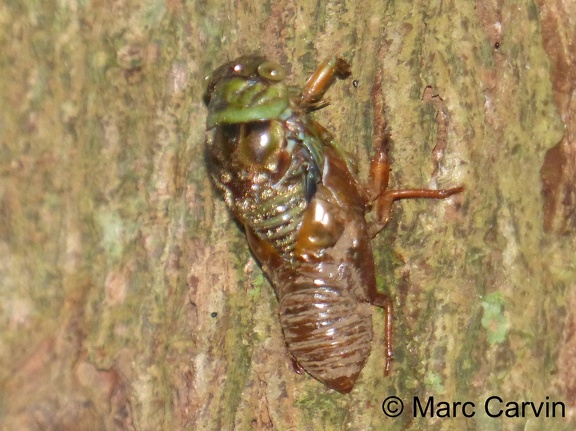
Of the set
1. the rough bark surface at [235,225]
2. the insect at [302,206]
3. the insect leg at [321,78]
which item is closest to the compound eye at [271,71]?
the insect at [302,206]

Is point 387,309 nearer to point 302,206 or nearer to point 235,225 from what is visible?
point 302,206

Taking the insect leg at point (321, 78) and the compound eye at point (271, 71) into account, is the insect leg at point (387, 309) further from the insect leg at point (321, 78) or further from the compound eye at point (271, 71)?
the compound eye at point (271, 71)

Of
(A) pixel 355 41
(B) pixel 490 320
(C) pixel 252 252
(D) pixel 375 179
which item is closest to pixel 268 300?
(C) pixel 252 252

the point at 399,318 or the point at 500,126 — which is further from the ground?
the point at 500,126

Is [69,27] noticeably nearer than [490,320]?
Yes

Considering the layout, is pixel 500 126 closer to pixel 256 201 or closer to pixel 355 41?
pixel 355 41

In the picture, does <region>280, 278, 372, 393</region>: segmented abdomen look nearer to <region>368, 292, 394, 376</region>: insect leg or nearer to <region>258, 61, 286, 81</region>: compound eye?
<region>368, 292, 394, 376</region>: insect leg

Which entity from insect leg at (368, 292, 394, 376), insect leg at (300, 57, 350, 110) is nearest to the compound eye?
insect leg at (300, 57, 350, 110)

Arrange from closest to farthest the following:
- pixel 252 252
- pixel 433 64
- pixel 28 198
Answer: pixel 28 198 < pixel 433 64 < pixel 252 252
